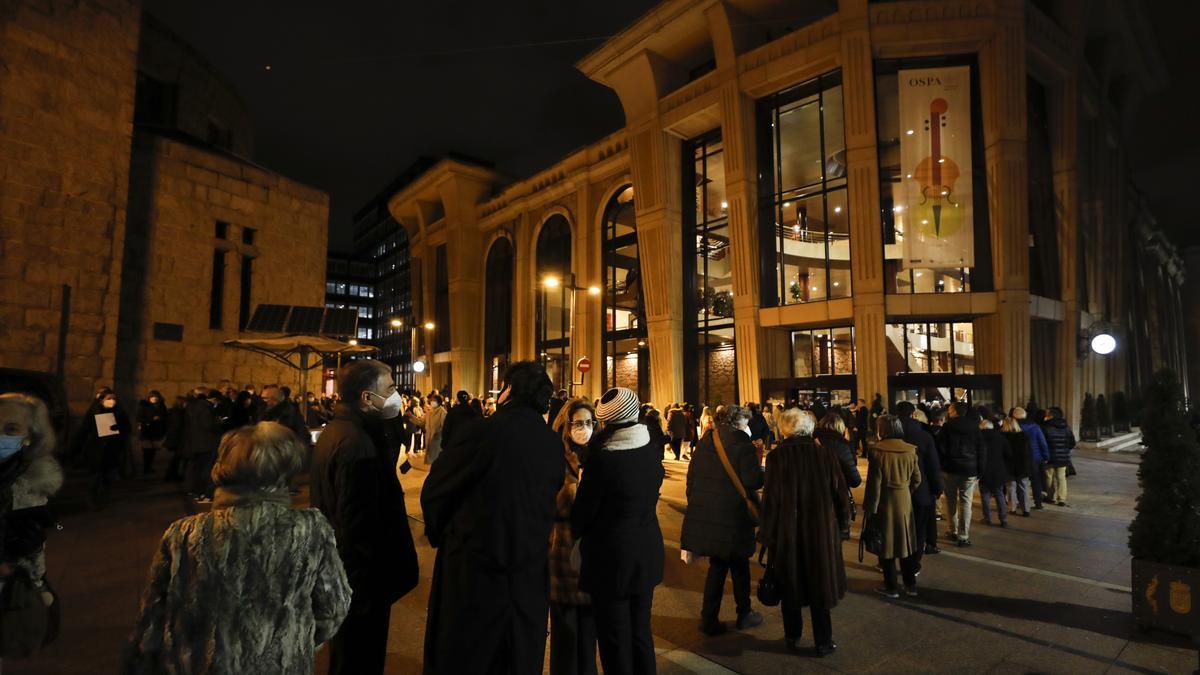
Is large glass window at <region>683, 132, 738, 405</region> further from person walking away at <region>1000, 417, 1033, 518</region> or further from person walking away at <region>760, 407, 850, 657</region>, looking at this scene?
person walking away at <region>760, 407, 850, 657</region>

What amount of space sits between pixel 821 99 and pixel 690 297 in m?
8.61

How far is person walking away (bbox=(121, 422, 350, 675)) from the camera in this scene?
199cm

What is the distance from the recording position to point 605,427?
3.50 metres

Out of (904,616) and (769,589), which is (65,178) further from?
(904,616)

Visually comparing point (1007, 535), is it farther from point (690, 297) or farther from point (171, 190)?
point (171, 190)

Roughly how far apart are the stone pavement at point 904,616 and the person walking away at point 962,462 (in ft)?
1.23

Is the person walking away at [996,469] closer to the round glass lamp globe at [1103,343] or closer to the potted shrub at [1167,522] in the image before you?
the potted shrub at [1167,522]

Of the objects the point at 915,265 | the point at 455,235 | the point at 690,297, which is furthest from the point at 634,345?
the point at 455,235

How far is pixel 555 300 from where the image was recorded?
31812mm

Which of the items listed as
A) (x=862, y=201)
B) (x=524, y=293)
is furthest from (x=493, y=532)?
(x=524, y=293)

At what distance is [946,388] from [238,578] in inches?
811

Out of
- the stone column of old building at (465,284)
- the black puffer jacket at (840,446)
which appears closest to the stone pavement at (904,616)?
the black puffer jacket at (840,446)

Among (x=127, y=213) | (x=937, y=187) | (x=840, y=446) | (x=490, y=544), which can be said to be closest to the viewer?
(x=490, y=544)

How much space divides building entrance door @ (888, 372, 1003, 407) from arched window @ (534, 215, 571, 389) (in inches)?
624
